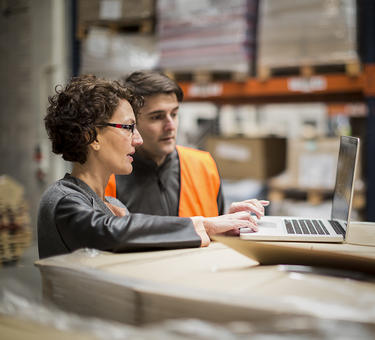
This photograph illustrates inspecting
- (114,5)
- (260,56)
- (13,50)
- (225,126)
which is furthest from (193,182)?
(225,126)

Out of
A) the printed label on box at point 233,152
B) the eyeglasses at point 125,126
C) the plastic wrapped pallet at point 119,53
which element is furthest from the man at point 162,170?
the plastic wrapped pallet at point 119,53

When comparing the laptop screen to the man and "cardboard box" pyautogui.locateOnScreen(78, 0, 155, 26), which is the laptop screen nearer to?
the man

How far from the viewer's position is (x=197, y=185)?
263cm

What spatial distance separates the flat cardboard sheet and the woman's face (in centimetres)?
70

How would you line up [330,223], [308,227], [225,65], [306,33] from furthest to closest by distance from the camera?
1. [225,65]
2. [306,33]
3. [330,223]
4. [308,227]

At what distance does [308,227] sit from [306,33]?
8.36 ft

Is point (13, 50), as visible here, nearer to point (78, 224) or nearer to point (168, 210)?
point (168, 210)

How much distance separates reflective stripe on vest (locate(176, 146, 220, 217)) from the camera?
2602 mm

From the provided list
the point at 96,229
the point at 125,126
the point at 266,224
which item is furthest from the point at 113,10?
the point at 96,229

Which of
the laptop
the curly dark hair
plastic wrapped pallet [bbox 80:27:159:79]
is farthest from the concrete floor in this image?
plastic wrapped pallet [bbox 80:27:159:79]

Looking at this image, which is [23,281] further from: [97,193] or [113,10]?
[113,10]

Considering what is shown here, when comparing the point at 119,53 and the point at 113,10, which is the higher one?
the point at 113,10

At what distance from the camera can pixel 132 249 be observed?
130 centimetres

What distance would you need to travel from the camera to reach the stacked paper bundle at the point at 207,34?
404 centimetres
